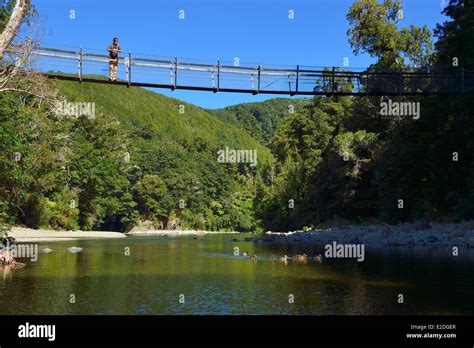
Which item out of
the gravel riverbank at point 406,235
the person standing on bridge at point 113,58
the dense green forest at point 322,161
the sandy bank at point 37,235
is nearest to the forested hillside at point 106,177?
the dense green forest at point 322,161

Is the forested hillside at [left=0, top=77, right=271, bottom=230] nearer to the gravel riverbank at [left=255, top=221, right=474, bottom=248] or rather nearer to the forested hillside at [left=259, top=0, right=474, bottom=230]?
the gravel riverbank at [left=255, top=221, right=474, bottom=248]

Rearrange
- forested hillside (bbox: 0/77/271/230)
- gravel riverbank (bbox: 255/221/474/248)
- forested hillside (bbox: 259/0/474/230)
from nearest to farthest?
gravel riverbank (bbox: 255/221/474/248) < forested hillside (bbox: 259/0/474/230) < forested hillside (bbox: 0/77/271/230)

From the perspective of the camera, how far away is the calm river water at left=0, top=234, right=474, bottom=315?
17.5m

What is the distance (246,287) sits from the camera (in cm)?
2220

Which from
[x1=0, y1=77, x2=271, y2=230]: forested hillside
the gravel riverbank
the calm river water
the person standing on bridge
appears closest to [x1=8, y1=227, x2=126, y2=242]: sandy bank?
[x1=0, y1=77, x2=271, y2=230]: forested hillside

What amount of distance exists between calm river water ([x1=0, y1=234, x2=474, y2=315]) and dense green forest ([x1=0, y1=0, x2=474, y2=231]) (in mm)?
9653

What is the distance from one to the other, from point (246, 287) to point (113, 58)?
36.6 ft

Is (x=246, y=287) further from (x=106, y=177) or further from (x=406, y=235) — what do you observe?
(x=106, y=177)

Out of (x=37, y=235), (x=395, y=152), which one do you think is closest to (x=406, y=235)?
(x=395, y=152)

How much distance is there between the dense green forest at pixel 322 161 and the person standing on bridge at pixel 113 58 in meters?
4.43

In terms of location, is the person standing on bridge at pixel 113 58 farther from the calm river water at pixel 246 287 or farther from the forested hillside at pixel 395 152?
the forested hillside at pixel 395 152

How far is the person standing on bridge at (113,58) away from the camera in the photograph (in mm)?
23328

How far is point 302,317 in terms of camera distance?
1625 centimetres

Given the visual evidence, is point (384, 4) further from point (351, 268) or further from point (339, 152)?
point (351, 268)
